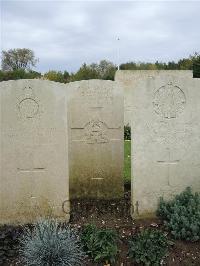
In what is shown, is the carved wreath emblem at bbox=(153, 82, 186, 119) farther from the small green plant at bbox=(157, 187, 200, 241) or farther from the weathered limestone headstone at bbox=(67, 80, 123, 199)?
the weathered limestone headstone at bbox=(67, 80, 123, 199)

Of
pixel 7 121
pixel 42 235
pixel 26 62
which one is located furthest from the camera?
pixel 26 62

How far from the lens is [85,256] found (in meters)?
5.10

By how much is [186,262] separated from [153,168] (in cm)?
150

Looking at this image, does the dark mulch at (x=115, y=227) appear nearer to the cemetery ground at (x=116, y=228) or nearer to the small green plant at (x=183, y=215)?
the cemetery ground at (x=116, y=228)

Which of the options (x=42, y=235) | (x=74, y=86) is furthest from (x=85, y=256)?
(x=74, y=86)

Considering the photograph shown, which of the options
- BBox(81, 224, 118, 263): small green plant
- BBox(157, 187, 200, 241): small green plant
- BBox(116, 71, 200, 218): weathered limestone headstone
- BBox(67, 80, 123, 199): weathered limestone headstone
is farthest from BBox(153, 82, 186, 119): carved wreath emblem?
BBox(81, 224, 118, 263): small green plant

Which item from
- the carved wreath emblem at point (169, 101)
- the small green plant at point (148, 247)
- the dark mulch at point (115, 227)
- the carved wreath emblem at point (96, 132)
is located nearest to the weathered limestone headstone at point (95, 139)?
the carved wreath emblem at point (96, 132)

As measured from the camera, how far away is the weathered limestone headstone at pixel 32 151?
601 cm

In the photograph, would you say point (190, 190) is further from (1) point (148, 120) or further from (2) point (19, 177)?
(2) point (19, 177)

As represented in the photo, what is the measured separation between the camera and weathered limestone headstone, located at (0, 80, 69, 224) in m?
6.01

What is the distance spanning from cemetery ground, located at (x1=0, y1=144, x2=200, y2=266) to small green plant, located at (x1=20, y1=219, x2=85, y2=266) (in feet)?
0.87

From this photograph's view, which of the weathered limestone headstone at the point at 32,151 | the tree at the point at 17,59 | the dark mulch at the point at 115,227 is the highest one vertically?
the tree at the point at 17,59

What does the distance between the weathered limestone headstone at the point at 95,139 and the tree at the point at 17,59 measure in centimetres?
3798

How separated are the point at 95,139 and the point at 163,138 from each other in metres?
1.82
